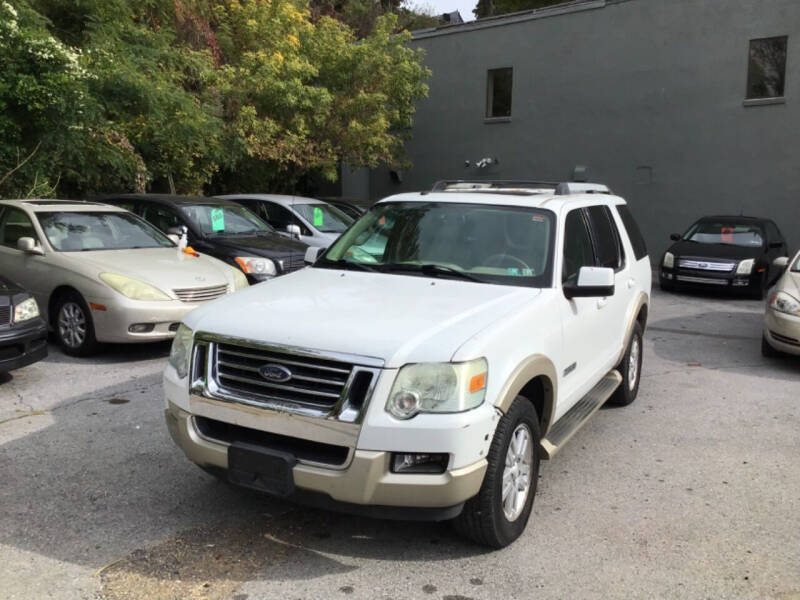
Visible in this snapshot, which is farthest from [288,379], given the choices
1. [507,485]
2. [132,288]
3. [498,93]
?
[498,93]

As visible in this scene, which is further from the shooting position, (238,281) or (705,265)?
(705,265)

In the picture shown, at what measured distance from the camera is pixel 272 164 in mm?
17578

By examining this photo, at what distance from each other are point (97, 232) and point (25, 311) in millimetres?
2156

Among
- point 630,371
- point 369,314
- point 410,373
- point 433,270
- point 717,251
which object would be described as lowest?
point 630,371

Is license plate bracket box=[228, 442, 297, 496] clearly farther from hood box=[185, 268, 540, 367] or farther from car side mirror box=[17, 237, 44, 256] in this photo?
car side mirror box=[17, 237, 44, 256]

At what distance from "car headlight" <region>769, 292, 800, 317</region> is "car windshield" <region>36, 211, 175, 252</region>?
667 cm

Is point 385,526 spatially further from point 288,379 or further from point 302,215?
point 302,215

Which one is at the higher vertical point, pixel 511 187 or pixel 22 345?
pixel 511 187

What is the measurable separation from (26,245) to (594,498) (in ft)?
19.5

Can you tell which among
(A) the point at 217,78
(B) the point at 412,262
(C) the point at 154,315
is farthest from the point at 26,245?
(A) the point at 217,78

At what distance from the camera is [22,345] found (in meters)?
5.95

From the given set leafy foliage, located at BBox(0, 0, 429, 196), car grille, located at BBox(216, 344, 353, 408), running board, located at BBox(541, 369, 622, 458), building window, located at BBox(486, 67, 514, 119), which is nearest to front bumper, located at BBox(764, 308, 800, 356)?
running board, located at BBox(541, 369, 622, 458)

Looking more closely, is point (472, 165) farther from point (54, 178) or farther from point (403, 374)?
point (403, 374)

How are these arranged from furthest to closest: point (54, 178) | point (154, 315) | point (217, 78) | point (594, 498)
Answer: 1. point (217, 78)
2. point (54, 178)
3. point (154, 315)
4. point (594, 498)
